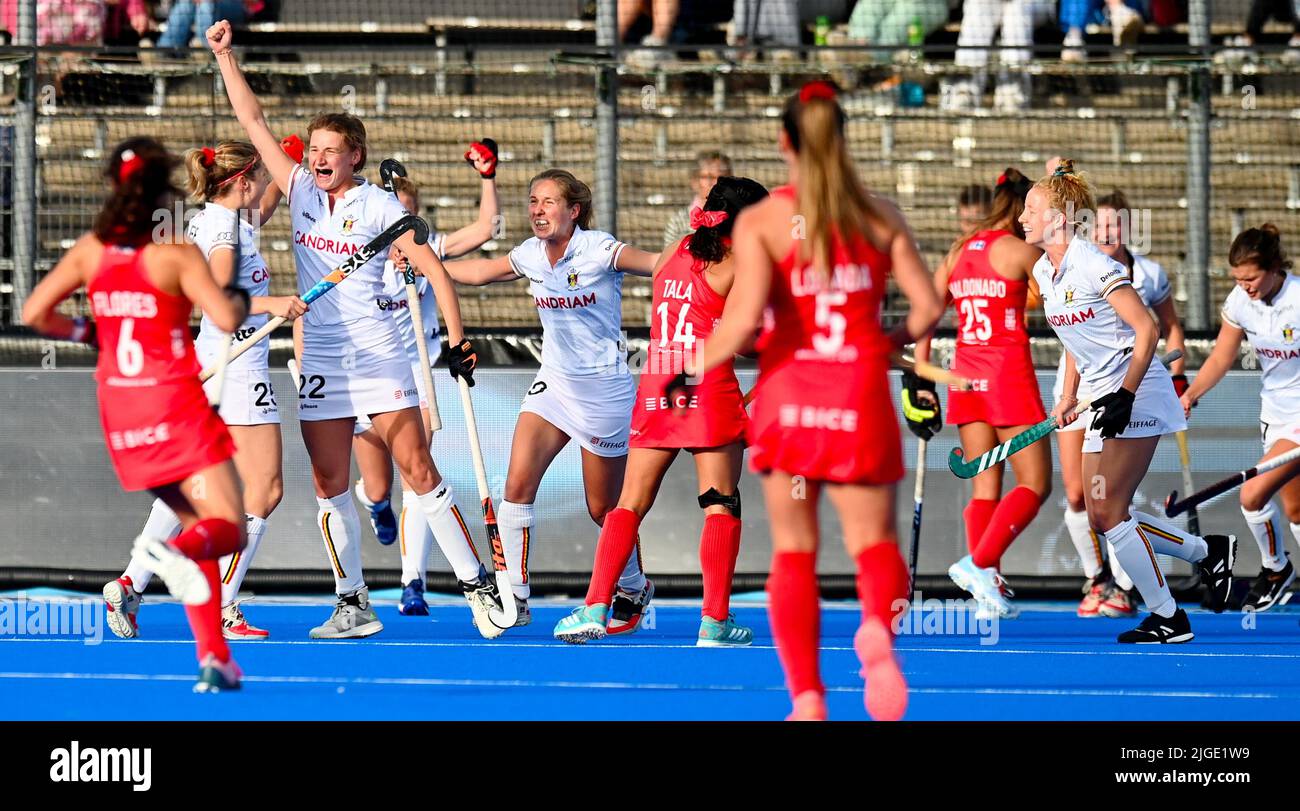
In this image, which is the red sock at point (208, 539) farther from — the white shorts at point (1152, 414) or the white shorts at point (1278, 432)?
the white shorts at point (1278, 432)

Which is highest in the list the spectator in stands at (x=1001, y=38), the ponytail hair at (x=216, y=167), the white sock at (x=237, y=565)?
the spectator in stands at (x=1001, y=38)

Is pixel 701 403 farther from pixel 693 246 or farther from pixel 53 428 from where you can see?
pixel 53 428

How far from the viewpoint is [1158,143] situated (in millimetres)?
11844

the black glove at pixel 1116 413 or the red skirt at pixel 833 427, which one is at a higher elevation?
the red skirt at pixel 833 427

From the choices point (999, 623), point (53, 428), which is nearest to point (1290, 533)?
point (999, 623)

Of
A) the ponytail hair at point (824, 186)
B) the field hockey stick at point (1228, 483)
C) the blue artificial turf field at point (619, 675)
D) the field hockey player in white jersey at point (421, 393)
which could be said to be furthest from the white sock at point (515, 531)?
the ponytail hair at point (824, 186)

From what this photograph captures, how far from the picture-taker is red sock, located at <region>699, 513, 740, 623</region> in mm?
7172

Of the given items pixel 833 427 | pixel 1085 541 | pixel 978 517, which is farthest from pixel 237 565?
pixel 1085 541

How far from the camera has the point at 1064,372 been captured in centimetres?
866

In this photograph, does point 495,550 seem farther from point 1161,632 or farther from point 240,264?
point 1161,632

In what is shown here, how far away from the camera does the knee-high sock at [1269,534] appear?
8.98 m

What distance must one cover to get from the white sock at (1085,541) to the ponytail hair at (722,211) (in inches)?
108
